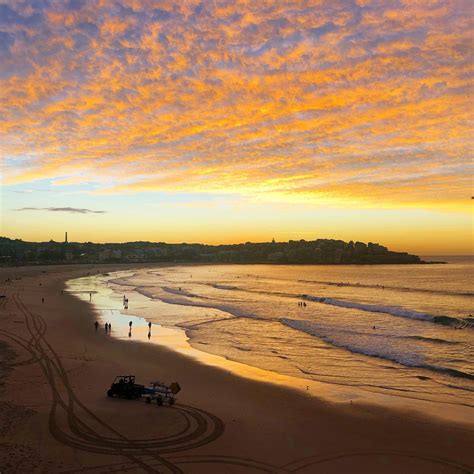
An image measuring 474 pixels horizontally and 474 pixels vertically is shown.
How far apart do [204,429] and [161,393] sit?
3.56 metres

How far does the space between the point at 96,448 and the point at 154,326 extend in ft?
93.6

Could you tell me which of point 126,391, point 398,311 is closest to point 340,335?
point 398,311

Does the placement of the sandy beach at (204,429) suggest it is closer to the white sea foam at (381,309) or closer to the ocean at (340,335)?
the ocean at (340,335)

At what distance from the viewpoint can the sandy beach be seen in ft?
45.5

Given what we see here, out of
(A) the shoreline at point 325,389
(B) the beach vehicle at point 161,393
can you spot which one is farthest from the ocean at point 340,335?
(B) the beach vehicle at point 161,393

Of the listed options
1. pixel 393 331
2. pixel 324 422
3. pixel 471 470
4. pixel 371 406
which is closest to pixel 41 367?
pixel 324 422

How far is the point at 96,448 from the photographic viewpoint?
572 inches

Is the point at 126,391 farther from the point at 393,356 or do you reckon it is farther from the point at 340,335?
the point at 340,335

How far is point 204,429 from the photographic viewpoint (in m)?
16.5

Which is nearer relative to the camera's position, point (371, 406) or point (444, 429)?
point (444, 429)

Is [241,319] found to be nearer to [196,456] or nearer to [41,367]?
[41,367]

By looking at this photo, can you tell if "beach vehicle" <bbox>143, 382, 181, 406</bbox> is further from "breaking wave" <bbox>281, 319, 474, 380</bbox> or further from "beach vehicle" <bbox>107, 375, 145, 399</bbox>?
"breaking wave" <bbox>281, 319, 474, 380</bbox>

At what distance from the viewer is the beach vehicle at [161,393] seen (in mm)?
19000

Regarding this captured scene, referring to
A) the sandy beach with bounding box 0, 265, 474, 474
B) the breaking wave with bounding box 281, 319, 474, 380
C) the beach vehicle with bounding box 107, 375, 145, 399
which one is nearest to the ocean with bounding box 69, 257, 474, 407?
the breaking wave with bounding box 281, 319, 474, 380
